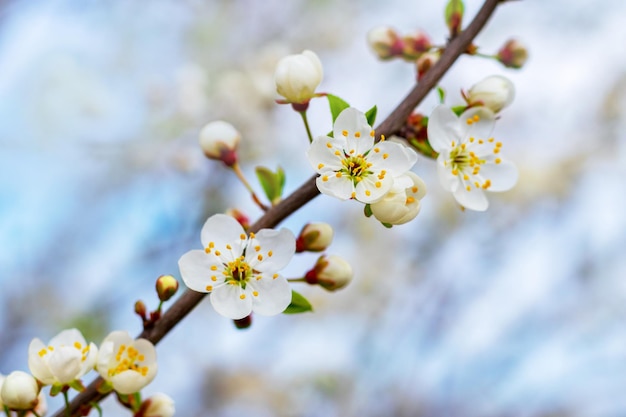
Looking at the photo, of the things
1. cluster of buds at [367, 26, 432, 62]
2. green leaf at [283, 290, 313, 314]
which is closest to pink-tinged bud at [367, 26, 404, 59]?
cluster of buds at [367, 26, 432, 62]

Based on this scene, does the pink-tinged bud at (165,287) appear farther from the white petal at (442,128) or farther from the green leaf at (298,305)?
the white petal at (442,128)

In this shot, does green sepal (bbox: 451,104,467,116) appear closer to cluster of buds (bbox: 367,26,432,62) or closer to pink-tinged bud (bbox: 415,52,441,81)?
pink-tinged bud (bbox: 415,52,441,81)

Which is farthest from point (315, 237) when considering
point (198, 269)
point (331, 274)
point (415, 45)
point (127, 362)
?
point (415, 45)

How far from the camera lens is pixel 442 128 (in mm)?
813

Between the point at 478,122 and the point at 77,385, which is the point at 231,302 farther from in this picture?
the point at 478,122

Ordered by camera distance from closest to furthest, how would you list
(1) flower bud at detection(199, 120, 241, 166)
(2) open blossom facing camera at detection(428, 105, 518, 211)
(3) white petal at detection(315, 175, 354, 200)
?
(3) white petal at detection(315, 175, 354, 200) < (2) open blossom facing camera at detection(428, 105, 518, 211) < (1) flower bud at detection(199, 120, 241, 166)

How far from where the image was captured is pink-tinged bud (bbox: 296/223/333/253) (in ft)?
2.81

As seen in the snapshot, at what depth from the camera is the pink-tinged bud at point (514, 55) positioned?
3.48ft

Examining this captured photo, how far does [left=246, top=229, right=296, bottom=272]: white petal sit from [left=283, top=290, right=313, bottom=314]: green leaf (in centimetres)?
4

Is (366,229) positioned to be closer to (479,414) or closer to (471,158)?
(479,414)

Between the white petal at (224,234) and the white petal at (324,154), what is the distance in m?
0.12

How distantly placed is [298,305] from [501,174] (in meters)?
0.34

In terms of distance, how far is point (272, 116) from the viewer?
8.59ft

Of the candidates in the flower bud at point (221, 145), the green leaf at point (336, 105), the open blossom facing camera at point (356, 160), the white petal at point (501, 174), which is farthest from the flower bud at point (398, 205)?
the flower bud at point (221, 145)
